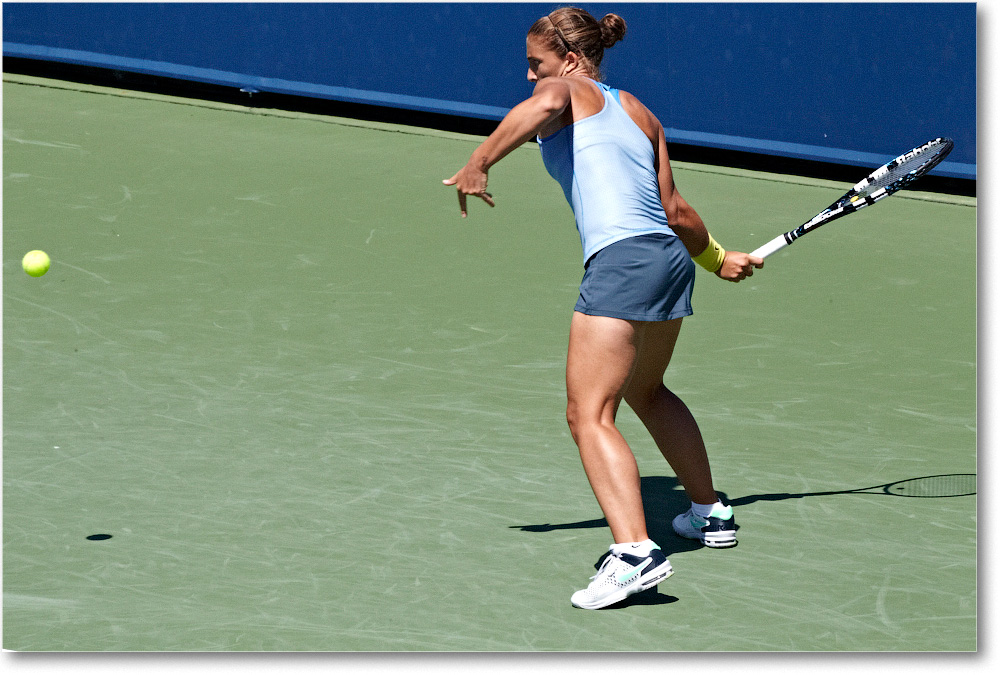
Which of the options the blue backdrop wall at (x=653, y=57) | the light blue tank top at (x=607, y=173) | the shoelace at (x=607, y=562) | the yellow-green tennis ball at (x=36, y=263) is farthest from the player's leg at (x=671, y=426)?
the blue backdrop wall at (x=653, y=57)

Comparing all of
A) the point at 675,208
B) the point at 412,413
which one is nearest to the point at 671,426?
the point at 675,208

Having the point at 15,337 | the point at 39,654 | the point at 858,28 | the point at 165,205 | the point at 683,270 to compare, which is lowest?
the point at 39,654

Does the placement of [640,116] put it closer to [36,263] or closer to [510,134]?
[510,134]

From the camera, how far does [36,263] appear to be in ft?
21.8

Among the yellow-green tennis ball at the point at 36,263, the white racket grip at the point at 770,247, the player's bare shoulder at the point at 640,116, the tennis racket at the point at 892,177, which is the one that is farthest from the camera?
the yellow-green tennis ball at the point at 36,263

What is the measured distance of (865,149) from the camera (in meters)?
9.92

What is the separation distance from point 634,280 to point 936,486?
1.70 meters

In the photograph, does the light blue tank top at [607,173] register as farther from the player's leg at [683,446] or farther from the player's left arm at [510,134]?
the player's leg at [683,446]

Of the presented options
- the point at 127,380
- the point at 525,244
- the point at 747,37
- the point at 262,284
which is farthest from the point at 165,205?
the point at 747,37

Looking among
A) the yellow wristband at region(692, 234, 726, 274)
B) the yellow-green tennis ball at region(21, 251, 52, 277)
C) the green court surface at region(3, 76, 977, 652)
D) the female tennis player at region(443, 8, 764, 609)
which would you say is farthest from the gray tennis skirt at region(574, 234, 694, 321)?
the yellow-green tennis ball at region(21, 251, 52, 277)

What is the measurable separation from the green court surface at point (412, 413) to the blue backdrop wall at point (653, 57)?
55 centimetres

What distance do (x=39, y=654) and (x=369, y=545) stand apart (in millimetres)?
1125

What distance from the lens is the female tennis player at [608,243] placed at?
4.12 meters

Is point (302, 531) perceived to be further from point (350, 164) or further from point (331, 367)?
point (350, 164)
